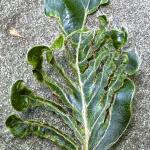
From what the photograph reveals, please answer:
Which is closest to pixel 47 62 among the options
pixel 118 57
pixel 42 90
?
pixel 42 90

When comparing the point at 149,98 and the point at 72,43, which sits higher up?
the point at 72,43

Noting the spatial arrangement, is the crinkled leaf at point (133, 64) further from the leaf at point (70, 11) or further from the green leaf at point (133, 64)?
the leaf at point (70, 11)

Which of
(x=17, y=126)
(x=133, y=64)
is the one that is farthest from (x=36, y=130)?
(x=133, y=64)

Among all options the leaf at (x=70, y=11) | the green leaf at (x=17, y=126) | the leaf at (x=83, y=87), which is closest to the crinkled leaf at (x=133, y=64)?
the leaf at (x=83, y=87)

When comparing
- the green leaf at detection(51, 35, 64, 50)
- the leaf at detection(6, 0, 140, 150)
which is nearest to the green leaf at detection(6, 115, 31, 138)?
the leaf at detection(6, 0, 140, 150)

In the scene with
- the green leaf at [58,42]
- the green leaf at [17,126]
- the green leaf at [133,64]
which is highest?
the green leaf at [58,42]

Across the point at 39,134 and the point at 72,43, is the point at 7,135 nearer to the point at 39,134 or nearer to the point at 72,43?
the point at 39,134

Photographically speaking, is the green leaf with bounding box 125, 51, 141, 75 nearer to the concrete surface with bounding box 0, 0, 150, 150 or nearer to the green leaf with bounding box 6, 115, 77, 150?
the concrete surface with bounding box 0, 0, 150, 150
